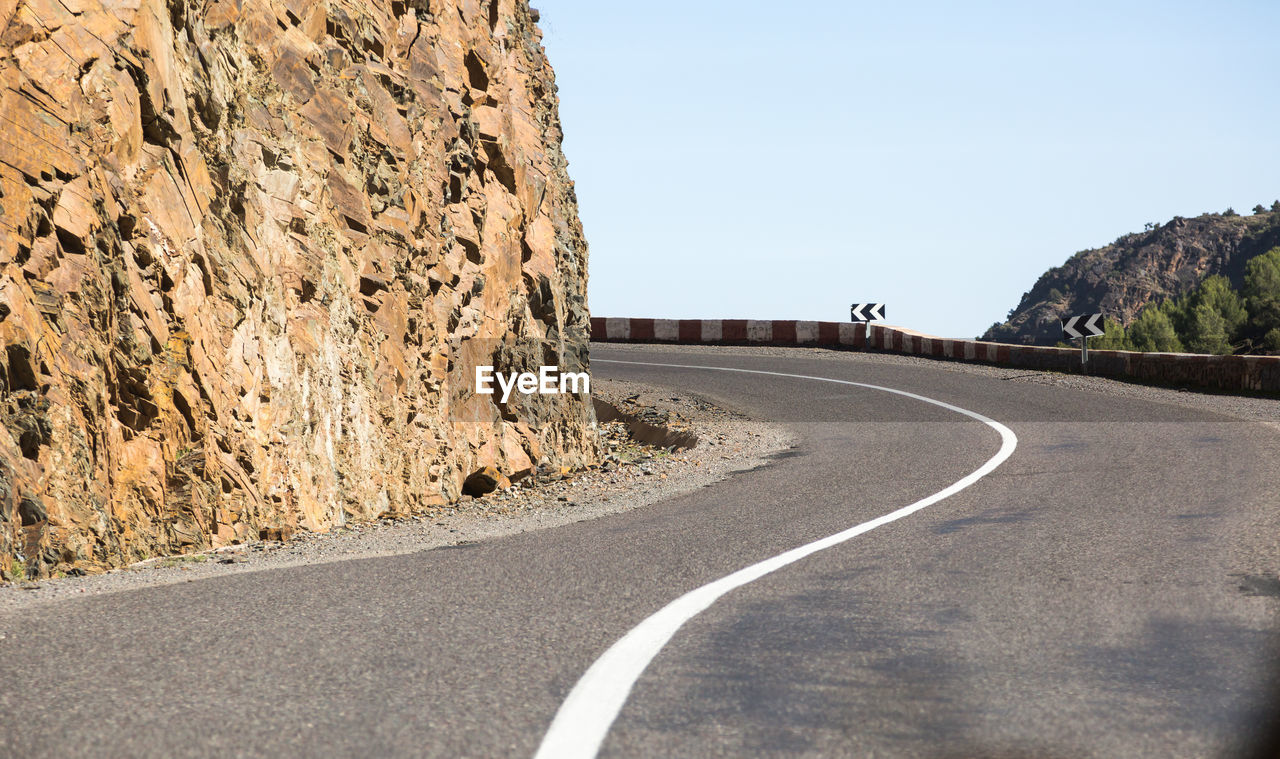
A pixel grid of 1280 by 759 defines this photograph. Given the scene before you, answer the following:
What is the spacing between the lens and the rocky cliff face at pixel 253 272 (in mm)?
7141

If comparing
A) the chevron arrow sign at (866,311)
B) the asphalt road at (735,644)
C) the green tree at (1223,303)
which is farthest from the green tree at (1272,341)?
the asphalt road at (735,644)

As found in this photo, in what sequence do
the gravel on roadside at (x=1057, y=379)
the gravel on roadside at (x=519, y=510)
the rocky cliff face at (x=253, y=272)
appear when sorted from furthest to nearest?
the gravel on roadside at (x=1057, y=379) → the rocky cliff face at (x=253, y=272) → the gravel on roadside at (x=519, y=510)

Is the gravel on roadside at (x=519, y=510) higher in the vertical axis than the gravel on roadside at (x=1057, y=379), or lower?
lower

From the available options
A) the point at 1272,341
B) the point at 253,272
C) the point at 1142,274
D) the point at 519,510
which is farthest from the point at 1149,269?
the point at 253,272

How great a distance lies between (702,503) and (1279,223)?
532ft

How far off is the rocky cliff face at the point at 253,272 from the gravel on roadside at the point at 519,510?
0.40 meters

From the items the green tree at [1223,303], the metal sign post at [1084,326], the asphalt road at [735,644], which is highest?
the green tree at [1223,303]

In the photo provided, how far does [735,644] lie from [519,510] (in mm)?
6633

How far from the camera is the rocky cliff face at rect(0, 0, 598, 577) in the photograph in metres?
Answer: 7.14

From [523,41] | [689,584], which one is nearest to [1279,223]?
[523,41]

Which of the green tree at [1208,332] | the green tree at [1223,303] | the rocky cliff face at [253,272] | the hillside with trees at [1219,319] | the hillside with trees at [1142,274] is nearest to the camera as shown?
the rocky cliff face at [253,272]

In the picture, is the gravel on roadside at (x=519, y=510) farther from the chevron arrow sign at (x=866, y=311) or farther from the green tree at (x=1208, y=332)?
the green tree at (x=1208, y=332)

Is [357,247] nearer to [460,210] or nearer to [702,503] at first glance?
[460,210]

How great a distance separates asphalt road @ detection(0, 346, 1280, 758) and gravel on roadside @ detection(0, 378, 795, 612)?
726mm
